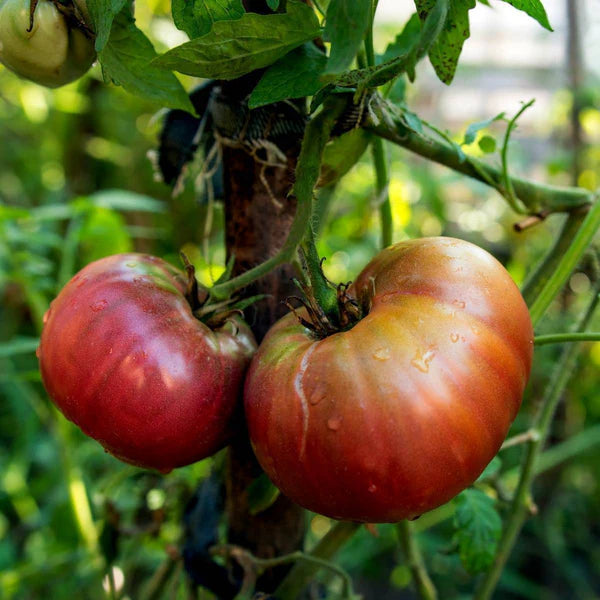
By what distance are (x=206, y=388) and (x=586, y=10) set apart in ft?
5.27

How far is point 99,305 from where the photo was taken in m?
0.40

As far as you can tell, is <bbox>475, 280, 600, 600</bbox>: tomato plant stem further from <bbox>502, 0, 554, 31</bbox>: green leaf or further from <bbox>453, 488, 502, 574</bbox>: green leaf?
<bbox>502, 0, 554, 31</bbox>: green leaf

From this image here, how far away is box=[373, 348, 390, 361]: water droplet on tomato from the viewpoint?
341mm

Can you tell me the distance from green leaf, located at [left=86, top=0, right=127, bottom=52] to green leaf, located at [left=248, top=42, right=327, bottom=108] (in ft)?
0.28

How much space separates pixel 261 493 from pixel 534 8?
37cm

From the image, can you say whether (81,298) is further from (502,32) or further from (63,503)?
(502,32)

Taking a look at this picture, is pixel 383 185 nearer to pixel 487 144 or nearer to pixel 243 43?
pixel 487 144

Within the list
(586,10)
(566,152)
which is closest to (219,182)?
(566,152)

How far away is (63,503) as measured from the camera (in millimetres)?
1164

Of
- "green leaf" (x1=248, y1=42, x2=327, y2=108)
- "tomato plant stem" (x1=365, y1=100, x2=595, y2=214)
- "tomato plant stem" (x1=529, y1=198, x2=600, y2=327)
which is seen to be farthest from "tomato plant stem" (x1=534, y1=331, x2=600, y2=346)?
"green leaf" (x1=248, y1=42, x2=327, y2=108)

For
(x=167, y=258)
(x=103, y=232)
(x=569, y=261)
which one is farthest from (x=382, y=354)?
(x=167, y=258)

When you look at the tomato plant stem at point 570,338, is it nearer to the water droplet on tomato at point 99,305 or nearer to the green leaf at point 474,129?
the green leaf at point 474,129

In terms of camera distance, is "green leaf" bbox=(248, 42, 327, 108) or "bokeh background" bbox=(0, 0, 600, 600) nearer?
"green leaf" bbox=(248, 42, 327, 108)

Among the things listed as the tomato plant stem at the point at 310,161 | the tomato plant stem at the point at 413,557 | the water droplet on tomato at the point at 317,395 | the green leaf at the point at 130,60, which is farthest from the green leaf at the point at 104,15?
the tomato plant stem at the point at 413,557
